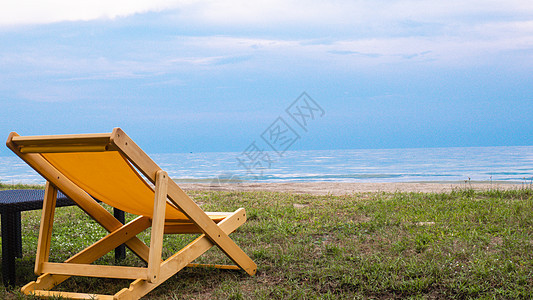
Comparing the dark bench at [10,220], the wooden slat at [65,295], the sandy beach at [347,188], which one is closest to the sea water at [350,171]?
the sandy beach at [347,188]

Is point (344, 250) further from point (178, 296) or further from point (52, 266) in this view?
point (52, 266)

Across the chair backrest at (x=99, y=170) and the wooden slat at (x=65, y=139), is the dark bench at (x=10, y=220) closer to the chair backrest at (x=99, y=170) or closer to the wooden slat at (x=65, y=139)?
the chair backrest at (x=99, y=170)

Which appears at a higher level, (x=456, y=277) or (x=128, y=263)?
(x=456, y=277)

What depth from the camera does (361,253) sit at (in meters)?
3.52

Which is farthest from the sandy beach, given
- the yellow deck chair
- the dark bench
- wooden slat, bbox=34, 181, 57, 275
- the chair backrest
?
wooden slat, bbox=34, 181, 57, 275

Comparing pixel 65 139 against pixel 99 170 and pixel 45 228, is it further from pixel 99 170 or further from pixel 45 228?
pixel 45 228

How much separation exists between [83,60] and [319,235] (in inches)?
955

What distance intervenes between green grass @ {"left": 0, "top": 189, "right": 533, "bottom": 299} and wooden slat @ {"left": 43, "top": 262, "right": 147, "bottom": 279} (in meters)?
0.35

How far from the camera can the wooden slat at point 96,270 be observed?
2.51 m

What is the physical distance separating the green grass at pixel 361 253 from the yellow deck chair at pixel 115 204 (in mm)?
300

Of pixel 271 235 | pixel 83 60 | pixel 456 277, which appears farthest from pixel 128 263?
pixel 83 60

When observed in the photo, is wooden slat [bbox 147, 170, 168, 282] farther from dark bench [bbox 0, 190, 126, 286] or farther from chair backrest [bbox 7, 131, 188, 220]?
dark bench [bbox 0, 190, 126, 286]

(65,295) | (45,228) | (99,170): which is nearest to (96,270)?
(65,295)

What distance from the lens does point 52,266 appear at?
268cm
